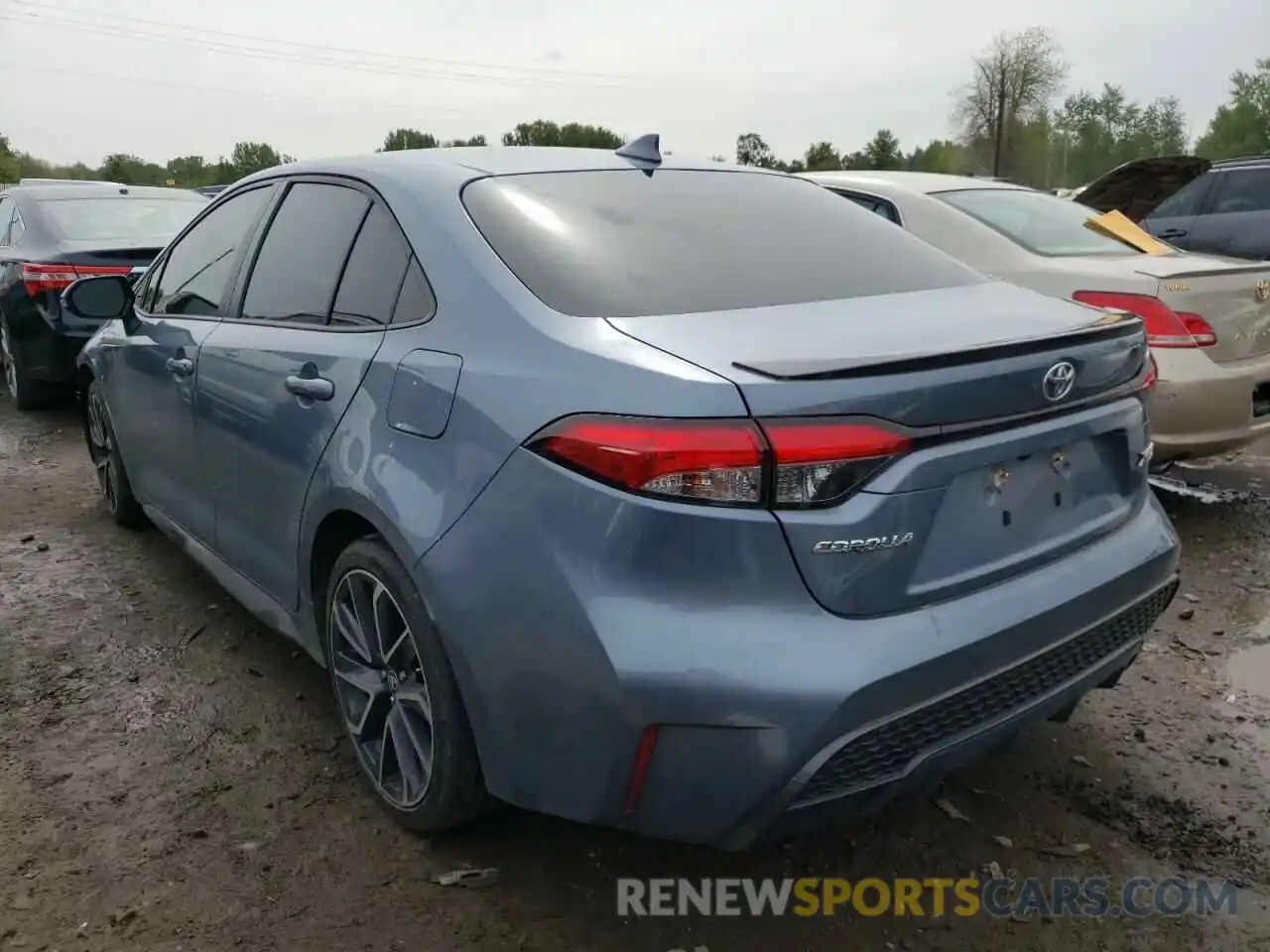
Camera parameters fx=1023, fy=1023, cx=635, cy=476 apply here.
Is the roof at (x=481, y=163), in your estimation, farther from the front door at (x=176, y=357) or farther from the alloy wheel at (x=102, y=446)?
the alloy wheel at (x=102, y=446)

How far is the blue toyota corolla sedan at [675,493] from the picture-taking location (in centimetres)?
175

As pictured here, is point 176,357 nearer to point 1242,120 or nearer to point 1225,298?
point 1225,298

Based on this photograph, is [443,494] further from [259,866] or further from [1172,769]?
[1172,769]

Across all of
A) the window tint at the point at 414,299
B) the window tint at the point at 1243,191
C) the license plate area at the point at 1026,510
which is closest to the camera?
the license plate area at the point at 1026,510

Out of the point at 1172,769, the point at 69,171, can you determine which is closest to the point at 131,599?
the point at 1172,769

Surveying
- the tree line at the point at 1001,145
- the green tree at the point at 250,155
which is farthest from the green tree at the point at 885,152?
the green tree at the point at 250,155

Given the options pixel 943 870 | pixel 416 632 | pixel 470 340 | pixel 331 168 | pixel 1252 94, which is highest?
pixel 1252 94

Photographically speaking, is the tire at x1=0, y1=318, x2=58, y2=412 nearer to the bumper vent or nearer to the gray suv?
the bumper vent

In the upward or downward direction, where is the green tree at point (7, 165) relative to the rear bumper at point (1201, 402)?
upward

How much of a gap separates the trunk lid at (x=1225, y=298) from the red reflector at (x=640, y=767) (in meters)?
3.57

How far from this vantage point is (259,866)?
2.41 m

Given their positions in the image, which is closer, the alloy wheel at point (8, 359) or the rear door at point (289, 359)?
the rear door at point (289, 359)

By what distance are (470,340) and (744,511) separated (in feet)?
2.45

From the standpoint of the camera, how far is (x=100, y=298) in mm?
4160
